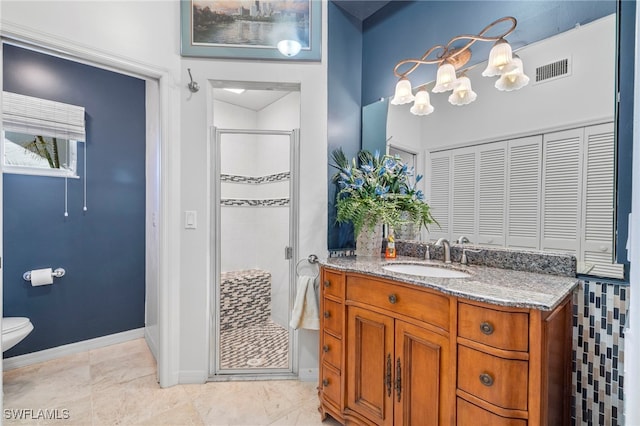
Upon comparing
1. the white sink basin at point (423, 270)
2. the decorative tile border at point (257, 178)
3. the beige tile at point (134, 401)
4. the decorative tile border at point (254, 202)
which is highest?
the decorative tile border at point (257, 178)

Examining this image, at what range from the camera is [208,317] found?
2.09 metres

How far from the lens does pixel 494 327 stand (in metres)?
1.04

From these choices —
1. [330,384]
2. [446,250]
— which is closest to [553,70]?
[446,250]

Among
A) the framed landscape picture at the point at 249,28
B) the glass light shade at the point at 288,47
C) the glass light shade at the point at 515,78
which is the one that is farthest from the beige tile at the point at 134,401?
the glass light shade at the point at 515,78

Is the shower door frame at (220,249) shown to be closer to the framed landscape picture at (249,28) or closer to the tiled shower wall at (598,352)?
the framed landscape picture at (249,28)

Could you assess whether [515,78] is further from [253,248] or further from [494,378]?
[253,248]

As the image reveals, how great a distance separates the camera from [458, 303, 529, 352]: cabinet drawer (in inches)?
39.4

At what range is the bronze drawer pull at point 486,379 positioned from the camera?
3.44 ft

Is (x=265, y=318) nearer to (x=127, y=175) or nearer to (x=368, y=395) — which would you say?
(x=368, y=395)

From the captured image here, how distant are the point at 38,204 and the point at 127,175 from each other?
0.65 m

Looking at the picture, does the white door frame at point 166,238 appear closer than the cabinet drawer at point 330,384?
No

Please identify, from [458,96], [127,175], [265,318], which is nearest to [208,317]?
[265,318]

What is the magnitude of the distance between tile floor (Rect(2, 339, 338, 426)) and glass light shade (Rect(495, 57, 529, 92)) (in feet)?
6.77

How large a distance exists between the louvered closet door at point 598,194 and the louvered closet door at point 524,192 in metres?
0.18
